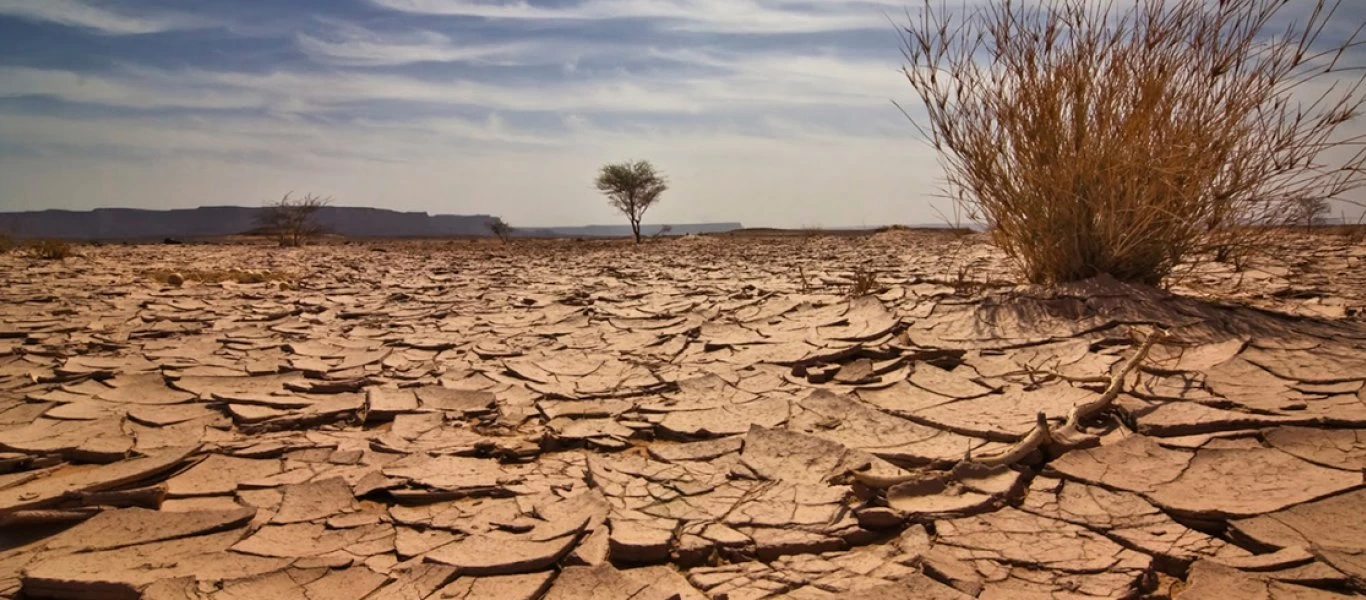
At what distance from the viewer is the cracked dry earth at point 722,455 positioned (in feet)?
4.83

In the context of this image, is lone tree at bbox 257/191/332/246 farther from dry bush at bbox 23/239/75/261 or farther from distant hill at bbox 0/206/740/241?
distant hill at bbox 0/206/740/241

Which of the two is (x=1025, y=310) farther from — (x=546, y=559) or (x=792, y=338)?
(x=546, y=559)

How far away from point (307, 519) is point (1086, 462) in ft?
6.47

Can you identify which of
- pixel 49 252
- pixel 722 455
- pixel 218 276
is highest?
pixel 49 252

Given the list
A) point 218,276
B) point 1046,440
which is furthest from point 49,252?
point 1046,440

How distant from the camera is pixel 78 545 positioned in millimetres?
1615

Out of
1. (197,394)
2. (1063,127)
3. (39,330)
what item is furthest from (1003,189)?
(39,330)

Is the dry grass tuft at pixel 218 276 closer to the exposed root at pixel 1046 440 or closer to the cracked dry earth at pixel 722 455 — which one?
the cracked dry earth at pixel 722 455

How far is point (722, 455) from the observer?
6.98 feet

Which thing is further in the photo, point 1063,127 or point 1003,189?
point 1003,189

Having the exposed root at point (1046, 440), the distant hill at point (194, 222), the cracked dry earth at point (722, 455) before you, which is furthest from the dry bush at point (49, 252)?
the distant hill at point (194, 222)

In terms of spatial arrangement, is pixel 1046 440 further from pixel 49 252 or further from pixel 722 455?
pixel 49 252

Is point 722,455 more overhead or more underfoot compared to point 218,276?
more underfoot

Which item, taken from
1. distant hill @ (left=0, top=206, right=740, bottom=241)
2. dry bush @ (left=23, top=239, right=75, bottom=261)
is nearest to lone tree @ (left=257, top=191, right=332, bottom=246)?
dry bush @ (left=23, top=239, right=75, bottom=261)
